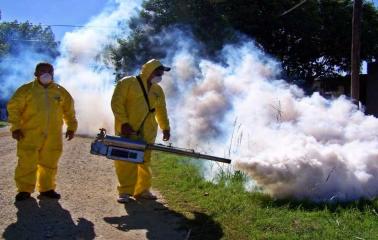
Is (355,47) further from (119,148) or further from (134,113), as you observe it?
(119,148)

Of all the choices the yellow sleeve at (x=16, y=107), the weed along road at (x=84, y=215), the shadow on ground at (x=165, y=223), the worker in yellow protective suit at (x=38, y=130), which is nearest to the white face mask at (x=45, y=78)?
the worker in yellow protective suit at (x=38, y=130)

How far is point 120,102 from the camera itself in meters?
A: 6.59

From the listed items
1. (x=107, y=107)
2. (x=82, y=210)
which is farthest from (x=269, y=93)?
(x=107, y=107)

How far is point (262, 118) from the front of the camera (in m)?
9.28

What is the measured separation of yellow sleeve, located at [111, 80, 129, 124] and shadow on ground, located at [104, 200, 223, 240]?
1163 millimetres

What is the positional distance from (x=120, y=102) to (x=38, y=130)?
111cm

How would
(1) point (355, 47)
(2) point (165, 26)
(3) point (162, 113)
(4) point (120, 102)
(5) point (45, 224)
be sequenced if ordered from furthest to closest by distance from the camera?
1. (2) point (165, 26)
2. (1) point (355, 47)
3. (3) point (162, 113)
4. (4) point (120, 102)
5. (5) point (45, 224)

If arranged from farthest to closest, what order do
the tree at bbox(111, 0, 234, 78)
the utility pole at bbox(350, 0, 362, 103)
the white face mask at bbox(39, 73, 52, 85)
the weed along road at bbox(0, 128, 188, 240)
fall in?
the tree at bbox(111, 0, 234, 78), the utility pole at bbox(350, 0, 362, 103), the white face mask at bbox(39, 73, 52, 85), the weed along road at bbox(0, 128, 188, 240)

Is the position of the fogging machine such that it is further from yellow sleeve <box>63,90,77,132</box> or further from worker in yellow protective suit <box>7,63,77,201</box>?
yellow sleeve <box>63,90,77,132</box>

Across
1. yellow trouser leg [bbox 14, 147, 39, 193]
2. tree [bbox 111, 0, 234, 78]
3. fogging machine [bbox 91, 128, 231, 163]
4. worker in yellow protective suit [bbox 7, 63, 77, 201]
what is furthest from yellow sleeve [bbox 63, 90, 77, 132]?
tree [bbox 111, 0, 234, 78]

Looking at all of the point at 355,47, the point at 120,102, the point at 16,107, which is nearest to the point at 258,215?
the point at 120,102

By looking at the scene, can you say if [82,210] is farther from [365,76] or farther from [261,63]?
[365,76]

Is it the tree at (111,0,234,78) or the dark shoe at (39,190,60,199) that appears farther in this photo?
the tree at (111,0,234,78)

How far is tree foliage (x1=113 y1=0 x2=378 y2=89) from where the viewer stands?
19516mm
